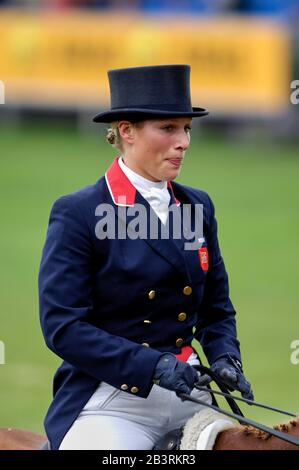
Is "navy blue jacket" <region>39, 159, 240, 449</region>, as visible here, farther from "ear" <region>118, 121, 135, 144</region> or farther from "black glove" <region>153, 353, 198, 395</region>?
"ear" <region>118, 121, 135, 144</region>

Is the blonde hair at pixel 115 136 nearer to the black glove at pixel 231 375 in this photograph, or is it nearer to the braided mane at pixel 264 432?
the black glove at pixel 231 375

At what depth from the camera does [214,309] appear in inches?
201

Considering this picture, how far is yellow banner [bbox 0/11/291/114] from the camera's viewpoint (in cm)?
2108

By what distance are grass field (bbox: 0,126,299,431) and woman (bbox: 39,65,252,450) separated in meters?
3.33

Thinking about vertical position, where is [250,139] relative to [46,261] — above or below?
below

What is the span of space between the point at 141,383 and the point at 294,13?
17978mm

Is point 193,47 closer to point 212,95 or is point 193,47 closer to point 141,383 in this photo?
point 212,95

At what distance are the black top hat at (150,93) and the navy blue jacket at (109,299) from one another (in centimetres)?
25

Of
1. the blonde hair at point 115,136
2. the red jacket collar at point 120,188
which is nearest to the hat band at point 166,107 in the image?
the blonde hair at point 115,136

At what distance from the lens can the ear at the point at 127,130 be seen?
4.79m

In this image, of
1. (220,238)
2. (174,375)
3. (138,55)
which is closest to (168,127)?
(174,375)
